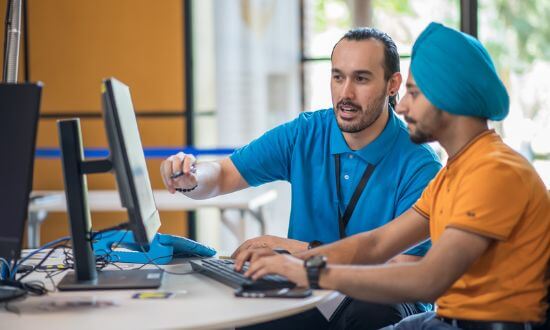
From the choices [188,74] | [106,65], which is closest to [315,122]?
[188,74]

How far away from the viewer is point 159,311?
167 centimetres

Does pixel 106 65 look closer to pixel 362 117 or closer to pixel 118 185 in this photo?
pixel 362 117

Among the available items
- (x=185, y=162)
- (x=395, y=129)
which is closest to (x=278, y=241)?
(x=185, y=162)

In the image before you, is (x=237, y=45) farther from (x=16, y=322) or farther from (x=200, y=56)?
(x=16, y=322)

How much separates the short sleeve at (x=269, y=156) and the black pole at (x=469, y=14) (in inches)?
96.2

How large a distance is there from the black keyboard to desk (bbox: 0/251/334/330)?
0.03 metres

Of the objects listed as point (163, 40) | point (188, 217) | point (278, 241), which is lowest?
point (188, 217)

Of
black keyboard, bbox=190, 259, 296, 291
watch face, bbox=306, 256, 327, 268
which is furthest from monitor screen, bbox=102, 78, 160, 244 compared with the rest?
watch face, bbox=306, 256, 327, 268

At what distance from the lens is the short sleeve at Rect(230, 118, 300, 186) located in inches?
105

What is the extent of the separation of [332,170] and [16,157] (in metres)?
1.09

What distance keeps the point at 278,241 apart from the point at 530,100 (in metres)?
3.52

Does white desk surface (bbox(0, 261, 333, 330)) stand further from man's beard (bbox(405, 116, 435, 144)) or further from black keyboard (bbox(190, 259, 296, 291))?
man's beard (bbox(405, 116, 435, 144))

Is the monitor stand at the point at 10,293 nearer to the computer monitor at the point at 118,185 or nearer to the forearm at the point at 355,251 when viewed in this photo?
the computer monitor at the point at 118,185

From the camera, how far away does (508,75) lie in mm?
5445
